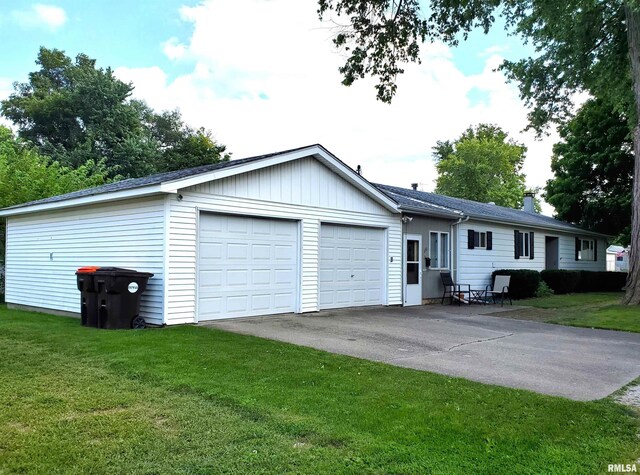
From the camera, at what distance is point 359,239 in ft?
41.5

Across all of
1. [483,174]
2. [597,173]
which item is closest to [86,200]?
[597,173]

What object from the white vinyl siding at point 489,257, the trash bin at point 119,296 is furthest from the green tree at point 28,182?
the white vinyl siding at point 489,257

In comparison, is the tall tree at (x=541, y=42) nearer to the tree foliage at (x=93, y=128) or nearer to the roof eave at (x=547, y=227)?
the roof eave at (x=547, y=227)

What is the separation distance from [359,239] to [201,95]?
15.3m

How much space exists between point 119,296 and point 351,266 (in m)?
5.90

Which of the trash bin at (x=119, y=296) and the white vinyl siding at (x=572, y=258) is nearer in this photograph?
the trash bin at (x=119, y=296)

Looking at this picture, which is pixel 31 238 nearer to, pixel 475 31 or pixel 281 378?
pixel 281 378

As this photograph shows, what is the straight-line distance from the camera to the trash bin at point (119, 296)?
332 inches

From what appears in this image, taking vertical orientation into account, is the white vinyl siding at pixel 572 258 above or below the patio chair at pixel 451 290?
above

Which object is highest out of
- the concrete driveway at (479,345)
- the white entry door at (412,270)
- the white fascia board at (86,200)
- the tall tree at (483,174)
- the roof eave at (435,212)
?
the tall tree at (483,174)

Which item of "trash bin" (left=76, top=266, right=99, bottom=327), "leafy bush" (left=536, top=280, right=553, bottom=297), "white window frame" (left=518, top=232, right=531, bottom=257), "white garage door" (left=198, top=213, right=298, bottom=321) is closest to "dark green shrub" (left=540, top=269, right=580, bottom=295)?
"leafy bush" (left=536, top=280, right=553, bottom=297)

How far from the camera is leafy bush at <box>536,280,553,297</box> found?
17.6 m

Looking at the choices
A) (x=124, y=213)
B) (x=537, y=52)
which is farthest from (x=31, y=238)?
(x=537, y=52)

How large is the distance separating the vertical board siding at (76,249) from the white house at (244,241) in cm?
3
